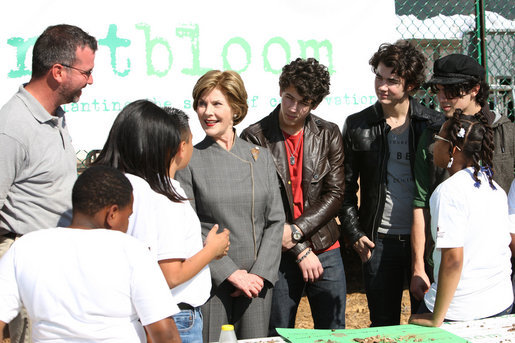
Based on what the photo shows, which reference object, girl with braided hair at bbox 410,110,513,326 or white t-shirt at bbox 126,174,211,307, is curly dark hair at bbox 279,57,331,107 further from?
white t-shirt at bbox 126,174,211,307

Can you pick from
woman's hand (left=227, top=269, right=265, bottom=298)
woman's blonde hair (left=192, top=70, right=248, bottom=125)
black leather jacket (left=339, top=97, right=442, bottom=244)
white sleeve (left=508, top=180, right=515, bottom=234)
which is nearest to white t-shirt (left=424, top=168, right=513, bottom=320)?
white sleeve (left=508, top=180, right=515, bottom=234)

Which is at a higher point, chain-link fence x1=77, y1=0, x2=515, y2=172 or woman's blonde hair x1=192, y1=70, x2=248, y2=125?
chain-link fence x1=77, y1=0, x2=515, y2=172

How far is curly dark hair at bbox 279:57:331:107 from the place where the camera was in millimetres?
2953

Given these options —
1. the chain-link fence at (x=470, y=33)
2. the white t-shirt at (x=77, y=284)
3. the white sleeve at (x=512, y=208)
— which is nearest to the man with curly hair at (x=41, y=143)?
the white t-shirt at (x=77, y=284)

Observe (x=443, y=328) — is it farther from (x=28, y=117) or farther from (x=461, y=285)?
(x=28, y=117)

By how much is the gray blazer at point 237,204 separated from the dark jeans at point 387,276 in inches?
27.6

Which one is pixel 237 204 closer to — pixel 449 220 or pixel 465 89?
pixel 449 220

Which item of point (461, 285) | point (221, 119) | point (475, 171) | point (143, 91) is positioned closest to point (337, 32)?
point (143, 91)

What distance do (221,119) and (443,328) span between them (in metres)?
1.37

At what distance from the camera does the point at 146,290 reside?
1583 mm

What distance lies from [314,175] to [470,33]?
247 cm

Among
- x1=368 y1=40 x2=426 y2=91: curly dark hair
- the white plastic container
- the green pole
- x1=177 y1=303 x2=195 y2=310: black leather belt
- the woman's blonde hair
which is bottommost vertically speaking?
the white plastic container

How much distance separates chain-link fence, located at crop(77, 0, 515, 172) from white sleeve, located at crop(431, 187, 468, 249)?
243 cm

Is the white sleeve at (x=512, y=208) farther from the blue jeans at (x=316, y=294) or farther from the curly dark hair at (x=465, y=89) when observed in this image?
the blue jeans at (x=316, y=294)
